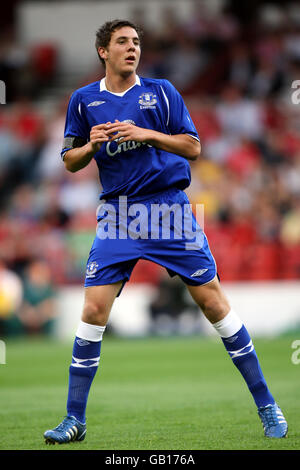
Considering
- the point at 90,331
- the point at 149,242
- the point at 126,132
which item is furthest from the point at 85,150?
the point at 90,331

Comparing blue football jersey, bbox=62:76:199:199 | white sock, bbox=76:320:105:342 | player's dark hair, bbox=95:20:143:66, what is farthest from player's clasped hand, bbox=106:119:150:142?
white sock, bbox=76:320:105:342

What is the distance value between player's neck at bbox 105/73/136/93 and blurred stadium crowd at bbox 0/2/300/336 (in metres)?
8.33

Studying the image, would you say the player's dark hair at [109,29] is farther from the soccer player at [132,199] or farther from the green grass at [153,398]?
the green grass at [153,398]

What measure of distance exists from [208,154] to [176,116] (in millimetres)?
11238

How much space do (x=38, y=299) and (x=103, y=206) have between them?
29.0ft

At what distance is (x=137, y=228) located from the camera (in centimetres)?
532

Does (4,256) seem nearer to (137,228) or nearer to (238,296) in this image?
(238,296)

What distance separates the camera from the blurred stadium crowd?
1411 centimetres

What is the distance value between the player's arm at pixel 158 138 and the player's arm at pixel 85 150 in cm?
5

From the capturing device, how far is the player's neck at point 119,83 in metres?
5.45

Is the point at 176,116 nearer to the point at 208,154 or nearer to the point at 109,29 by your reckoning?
the point at 109,29

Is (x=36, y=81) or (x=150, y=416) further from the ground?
(x=36, y=81)

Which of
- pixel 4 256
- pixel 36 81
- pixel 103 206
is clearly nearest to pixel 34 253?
pixel 4 256

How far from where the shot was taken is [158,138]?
5152 millimetres
